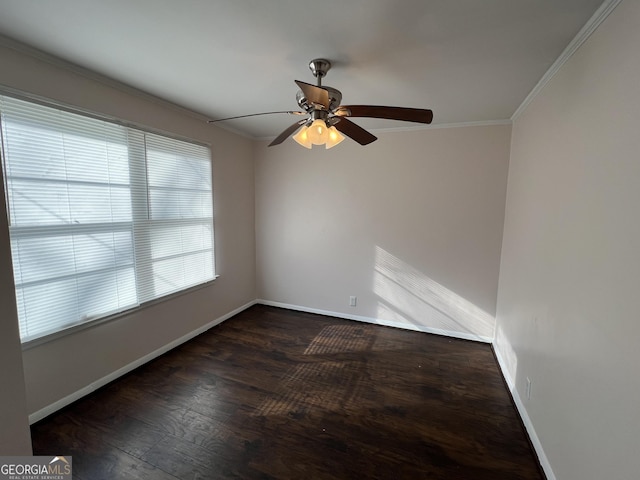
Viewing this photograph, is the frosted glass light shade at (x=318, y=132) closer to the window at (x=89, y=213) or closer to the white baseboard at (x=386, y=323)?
the window at (x=89, y=213)

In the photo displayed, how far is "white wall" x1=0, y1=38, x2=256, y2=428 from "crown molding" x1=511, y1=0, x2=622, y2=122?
103 inches

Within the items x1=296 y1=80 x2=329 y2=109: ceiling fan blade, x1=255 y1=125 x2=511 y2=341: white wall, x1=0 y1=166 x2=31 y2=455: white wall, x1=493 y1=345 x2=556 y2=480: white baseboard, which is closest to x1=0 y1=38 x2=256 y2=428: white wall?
x1=0 y1=166 x2=31 y2=455: white wall

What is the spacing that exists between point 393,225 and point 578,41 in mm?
2114

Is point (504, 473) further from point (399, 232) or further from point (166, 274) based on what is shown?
point (166, 274)

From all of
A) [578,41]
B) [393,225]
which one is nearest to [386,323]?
[393,225]

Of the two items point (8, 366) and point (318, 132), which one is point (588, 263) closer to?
point (318, 132)

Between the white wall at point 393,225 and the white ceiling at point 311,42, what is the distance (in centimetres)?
85

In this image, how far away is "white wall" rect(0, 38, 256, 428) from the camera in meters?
1.74

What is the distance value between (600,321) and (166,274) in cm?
317

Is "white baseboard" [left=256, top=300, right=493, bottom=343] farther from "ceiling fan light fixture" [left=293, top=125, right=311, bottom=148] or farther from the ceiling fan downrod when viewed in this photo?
the ceiling fan downrod

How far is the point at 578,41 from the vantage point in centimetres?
148
